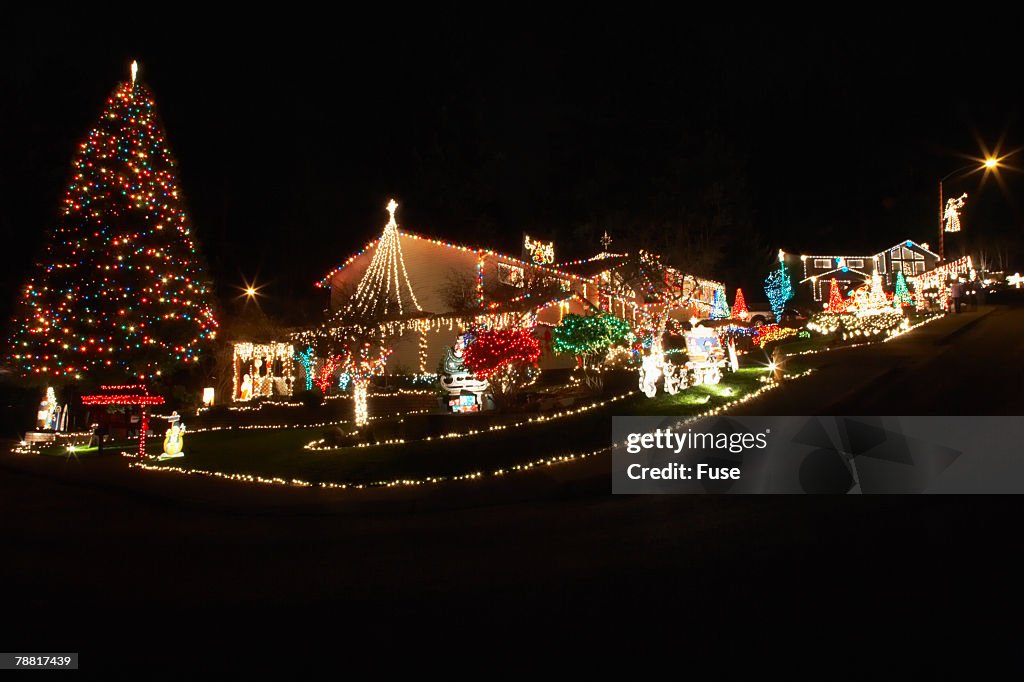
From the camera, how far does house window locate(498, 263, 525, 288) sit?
1130 inches

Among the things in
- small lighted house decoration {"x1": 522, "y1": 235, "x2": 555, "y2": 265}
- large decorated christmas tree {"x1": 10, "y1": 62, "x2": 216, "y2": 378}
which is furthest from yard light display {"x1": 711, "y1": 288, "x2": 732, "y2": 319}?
large decorated christmas tree {"x1": 10, "y1": 62, "x2": 216, "y2": 378}

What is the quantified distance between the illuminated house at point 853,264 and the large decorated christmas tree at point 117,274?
44235 millimetres

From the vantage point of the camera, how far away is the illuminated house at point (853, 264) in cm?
5644

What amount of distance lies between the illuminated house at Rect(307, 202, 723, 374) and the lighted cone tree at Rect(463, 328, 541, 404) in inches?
220

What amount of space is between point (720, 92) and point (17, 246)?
135 ft

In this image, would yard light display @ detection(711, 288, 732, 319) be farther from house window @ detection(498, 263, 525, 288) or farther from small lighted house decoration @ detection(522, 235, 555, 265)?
house window @ detection(498, 263, 525, 288)

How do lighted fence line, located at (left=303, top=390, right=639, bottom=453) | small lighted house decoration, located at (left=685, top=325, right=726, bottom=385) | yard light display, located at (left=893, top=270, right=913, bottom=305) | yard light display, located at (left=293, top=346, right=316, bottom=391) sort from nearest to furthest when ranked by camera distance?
lighted fence line, located at (left=303, top=390, right=639, bottom=453) → small lighted house decoration, located at (left=685, top=325, right=726, bottom=385) → yard light display, located at (left=293, top=346, right=316, bottom=391) → yard light display, located at (left=893, top=270, right=913, bottom=305)

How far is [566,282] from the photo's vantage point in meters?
29.5

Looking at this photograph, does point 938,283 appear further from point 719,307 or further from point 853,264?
point 719,307

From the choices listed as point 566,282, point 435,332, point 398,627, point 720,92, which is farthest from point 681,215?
point 398,627

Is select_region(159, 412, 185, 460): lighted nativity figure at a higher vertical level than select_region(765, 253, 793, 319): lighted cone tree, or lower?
lower

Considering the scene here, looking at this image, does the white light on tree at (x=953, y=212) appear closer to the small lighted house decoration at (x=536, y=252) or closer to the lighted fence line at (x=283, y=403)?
the small lighted house decoration at (x=536, y=252)

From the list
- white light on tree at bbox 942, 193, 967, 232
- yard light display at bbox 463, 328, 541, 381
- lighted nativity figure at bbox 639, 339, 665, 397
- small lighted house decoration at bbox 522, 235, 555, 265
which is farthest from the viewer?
white light on tree at bbox 942, 193, 967, 232

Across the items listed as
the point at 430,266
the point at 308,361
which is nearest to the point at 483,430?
the point at 308,361
